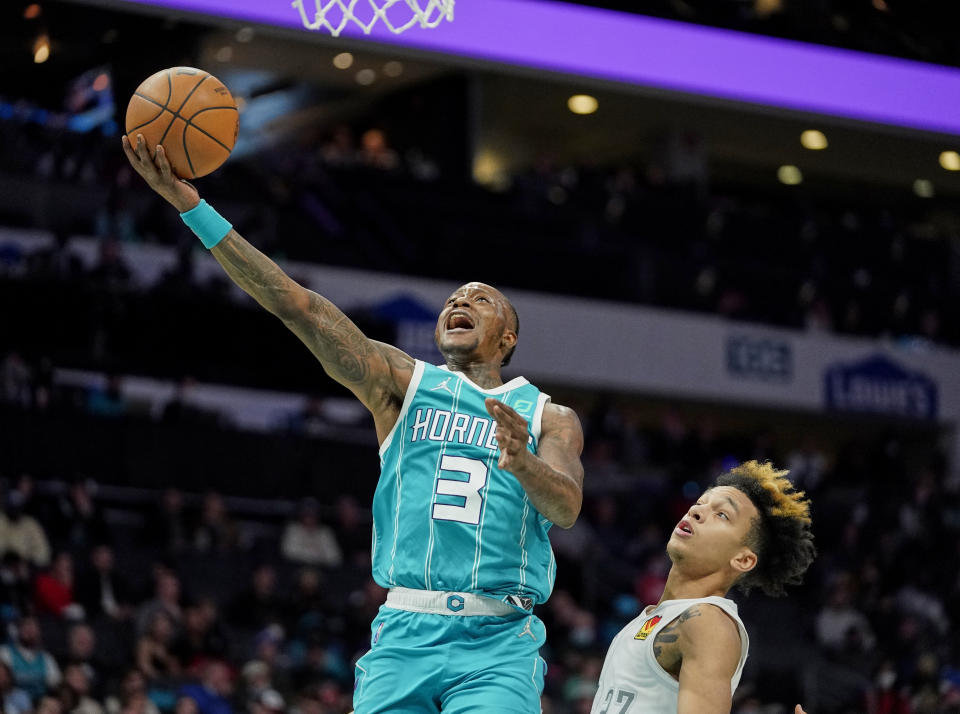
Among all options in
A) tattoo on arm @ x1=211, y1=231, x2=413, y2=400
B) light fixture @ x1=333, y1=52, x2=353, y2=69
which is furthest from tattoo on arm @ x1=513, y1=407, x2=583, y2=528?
light fixture @ x1=333, y1=52, x2=353, y2=69

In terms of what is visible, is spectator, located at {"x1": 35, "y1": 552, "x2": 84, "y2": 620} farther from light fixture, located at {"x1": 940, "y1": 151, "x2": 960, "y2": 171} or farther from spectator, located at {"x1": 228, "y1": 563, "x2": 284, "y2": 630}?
light fixture, located at {"x1": 940, "y1": 151, "x2": 960, "y2": 171}

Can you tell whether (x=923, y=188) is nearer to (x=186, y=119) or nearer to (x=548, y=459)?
(x=548, y=459)

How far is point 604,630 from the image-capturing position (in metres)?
Result: 14.2

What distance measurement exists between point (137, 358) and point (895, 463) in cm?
1222

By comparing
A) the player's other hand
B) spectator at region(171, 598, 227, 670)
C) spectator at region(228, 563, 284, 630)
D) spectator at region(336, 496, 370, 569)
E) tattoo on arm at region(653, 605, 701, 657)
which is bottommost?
spectator at region(171, 598, 227, 670)

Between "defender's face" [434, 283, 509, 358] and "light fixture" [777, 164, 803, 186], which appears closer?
"defender's face" [434, 283, 509, 358]

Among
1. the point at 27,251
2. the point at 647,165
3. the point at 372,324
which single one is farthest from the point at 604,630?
the point at 647,165

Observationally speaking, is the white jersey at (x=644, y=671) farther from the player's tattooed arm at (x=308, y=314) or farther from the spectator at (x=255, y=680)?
the spectator at (x=255, y=680)

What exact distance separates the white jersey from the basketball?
2.00 metres

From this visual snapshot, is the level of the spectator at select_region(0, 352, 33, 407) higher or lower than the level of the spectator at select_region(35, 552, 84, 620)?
higher

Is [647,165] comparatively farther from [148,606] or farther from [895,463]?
[148,606]

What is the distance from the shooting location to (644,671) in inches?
165

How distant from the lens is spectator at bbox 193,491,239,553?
12.8 m

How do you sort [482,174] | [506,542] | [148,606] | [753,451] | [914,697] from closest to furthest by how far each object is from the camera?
[506,542] < [148,606] < [914,697] < [753,451] < [482,174]
